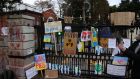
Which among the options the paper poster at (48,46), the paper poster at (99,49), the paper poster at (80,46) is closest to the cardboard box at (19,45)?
the paper poster at (48,46)

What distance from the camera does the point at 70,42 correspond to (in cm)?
597

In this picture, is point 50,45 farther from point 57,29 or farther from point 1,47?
point 1,47

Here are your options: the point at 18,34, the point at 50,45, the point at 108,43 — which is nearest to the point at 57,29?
the point at 50,45

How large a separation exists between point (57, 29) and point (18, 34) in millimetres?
1107

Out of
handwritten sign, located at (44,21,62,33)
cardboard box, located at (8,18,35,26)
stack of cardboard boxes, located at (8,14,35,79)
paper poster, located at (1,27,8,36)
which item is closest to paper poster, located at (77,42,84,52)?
handwritten sign, located at (44,21,62,33)

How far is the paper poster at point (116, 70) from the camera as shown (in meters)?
5.61

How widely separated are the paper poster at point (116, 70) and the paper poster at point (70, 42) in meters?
1.07

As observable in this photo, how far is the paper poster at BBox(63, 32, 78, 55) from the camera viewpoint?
5926mm

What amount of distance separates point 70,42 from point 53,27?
2.17ft

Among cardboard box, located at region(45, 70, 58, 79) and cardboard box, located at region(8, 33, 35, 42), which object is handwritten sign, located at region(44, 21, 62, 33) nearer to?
cardboard box, located at region(8, 33, 35, 42)

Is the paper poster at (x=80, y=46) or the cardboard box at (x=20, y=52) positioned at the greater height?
the paper poster at (x=80, y=46)

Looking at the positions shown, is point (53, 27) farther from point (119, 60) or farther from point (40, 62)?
point (119, 60)

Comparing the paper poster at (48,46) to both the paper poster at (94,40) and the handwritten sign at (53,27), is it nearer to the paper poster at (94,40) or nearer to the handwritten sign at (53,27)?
the handwritten sign at (53,27)

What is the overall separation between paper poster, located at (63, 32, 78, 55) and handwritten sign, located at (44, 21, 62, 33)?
10.9 inches
